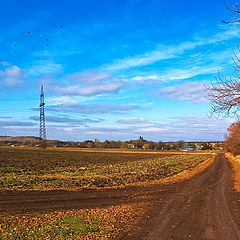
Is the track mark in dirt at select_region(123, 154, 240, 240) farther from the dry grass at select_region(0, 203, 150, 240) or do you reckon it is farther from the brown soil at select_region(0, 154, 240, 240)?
the dry grass at select_region(0, 203, 150, 240)

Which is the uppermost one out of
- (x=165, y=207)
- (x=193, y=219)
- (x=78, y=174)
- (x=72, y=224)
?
(x=72, y=224)

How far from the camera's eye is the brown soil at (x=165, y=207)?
297 inches

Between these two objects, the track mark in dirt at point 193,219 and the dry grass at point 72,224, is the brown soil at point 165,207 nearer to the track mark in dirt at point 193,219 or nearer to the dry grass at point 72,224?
the track mark in dirt at point 193,219

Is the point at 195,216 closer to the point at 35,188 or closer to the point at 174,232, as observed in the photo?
the point at 174,232

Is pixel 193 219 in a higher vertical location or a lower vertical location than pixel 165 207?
higher

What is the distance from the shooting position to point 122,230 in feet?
25.5

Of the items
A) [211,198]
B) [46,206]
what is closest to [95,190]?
[46,206]

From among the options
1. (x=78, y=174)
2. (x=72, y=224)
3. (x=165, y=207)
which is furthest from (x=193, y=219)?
(x=78, y=174)

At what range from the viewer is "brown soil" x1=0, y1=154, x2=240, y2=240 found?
24.7 feet

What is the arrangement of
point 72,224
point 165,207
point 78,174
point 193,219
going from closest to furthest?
point 72,224 < point 193,219 < point 165,207 < point 78,174

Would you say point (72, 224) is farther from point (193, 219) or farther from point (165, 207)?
point (165, 207)

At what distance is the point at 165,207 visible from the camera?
437 inches

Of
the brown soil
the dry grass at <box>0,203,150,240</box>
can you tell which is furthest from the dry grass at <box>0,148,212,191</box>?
the dry grass at <box>0,203,150,240</box>

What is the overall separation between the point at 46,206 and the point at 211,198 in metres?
8.35
